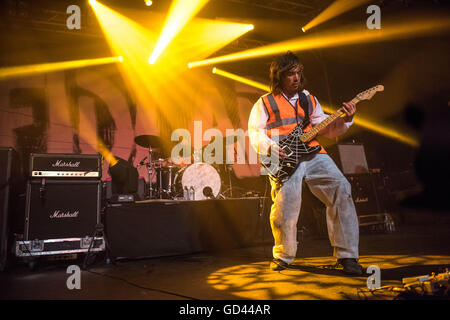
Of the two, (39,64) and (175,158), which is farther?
(39,64)

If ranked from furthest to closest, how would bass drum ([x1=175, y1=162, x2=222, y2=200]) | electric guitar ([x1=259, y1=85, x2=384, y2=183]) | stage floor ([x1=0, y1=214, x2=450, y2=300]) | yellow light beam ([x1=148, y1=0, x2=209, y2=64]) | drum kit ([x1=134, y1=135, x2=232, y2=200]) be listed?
yellow light beam ([x1=148, y1=0, x2=209, y2=64])
bass drum ([x1=175, y1=162, x2=222, y2=200])
drum kit ([x1=134, y1=135, x2=232, y2=200])
electric guitar ([x1=259, y1=85, x2=384, y2=183])
stage floor ([x1=0, y1=214, x2=450, y2=300])

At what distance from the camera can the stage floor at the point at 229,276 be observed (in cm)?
229

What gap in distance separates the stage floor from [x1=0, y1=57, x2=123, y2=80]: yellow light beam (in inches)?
182

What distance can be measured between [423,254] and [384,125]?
477cm

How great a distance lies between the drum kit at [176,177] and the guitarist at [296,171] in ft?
9.51

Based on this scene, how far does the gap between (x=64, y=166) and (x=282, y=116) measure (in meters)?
2.98

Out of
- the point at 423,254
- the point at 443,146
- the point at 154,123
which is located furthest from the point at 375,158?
the point at 154,123

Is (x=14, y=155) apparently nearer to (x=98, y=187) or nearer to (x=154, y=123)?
(x=98, y=187)

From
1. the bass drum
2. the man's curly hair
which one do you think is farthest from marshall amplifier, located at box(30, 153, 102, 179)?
the man's curly hair

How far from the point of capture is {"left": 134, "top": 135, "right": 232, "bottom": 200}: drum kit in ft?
19.2

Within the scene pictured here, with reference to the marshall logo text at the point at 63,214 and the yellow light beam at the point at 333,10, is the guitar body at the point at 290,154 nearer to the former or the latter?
the marshall logo text at the point at 63,214

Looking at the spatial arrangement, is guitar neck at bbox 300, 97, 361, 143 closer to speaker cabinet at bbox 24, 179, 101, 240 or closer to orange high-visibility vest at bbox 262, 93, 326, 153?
orange high-visibility vest at bbox 262, 93, 326, 153
